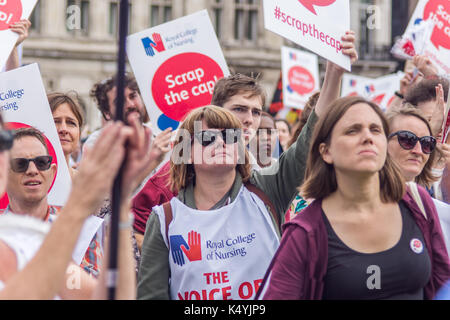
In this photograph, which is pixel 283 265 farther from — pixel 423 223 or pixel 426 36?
pixel 426 36

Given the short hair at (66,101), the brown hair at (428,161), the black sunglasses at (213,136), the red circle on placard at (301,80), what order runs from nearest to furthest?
the black sunglasses at (213,136), the brown hair at (428,161), the short hair at (66,101), the red circle on placard at (301,80)

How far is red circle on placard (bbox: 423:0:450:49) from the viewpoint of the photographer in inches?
199

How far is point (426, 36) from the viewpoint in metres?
5.08

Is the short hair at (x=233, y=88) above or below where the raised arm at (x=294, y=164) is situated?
above

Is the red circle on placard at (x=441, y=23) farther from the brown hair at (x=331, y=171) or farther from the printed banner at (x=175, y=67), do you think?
the brown hair at (x=331, y=171)

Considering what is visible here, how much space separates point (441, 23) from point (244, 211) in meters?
2.76

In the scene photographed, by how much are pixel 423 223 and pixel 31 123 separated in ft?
7.11

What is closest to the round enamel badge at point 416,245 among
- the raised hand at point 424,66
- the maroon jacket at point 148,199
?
the maroon jacket at point 148,199

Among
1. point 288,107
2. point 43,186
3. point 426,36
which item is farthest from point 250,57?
point 43,186

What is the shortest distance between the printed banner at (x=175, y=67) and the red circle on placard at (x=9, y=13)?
0.70 metres

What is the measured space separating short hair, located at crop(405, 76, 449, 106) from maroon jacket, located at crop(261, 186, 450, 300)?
1938 mm

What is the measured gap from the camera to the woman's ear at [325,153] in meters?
2.63

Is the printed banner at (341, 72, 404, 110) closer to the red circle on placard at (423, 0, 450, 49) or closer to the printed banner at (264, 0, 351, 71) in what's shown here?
the red circle on placard at (423, 0, 450, 49)

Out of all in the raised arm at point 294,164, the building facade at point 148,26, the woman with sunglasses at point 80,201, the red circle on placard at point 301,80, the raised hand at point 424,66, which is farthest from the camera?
the building facade at point 148,26
